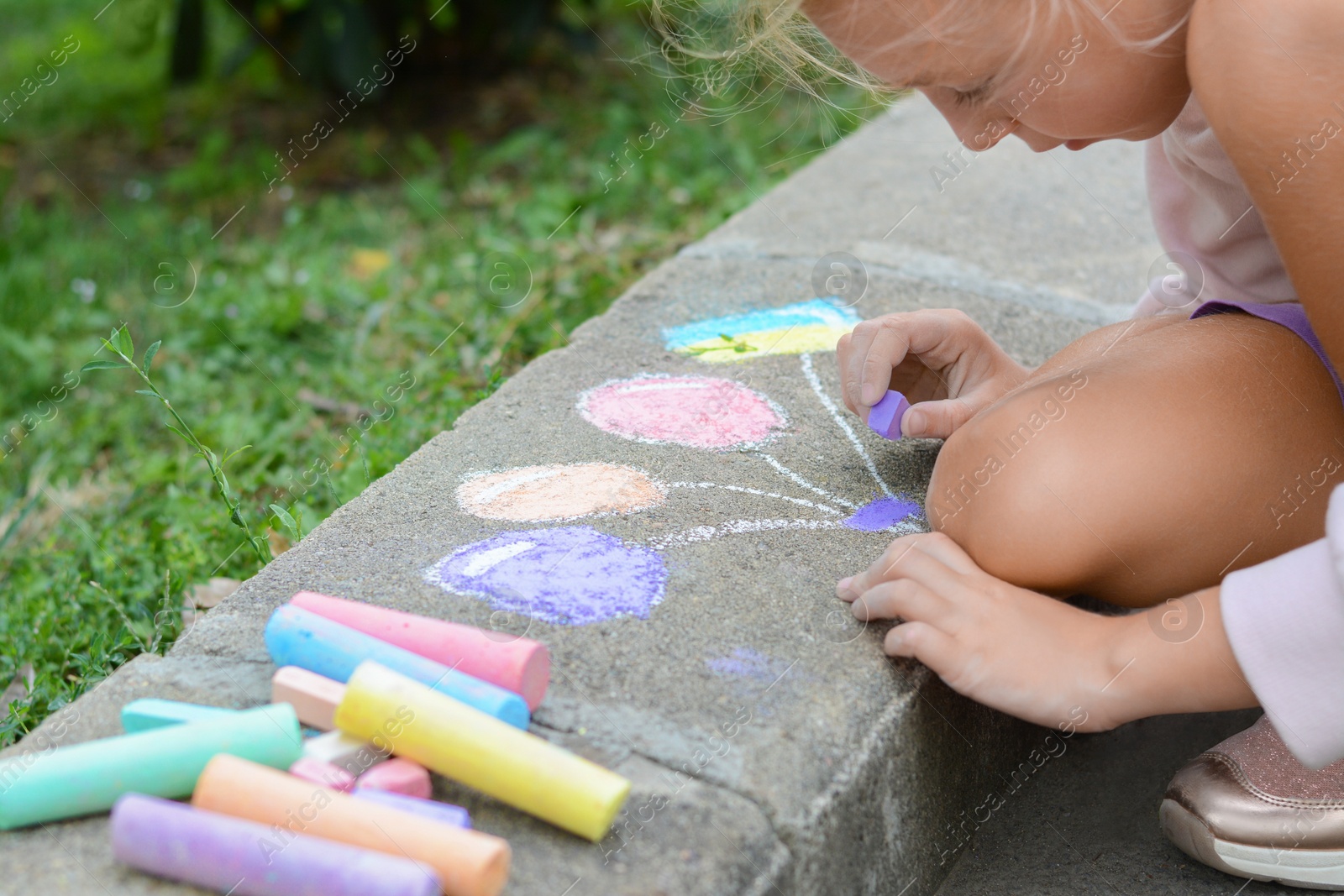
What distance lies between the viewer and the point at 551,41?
4148 millimetres

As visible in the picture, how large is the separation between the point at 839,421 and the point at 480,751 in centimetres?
80

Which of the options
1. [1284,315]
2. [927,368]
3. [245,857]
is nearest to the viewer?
[245,857]

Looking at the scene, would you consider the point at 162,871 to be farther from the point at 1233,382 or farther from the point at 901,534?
the point at 1233,382

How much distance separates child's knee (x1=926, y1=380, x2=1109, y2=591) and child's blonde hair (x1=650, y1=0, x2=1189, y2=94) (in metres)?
0.37

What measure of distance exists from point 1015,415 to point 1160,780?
49 centimetres

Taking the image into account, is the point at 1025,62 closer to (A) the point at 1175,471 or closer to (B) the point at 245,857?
(A) the point at 1175,471

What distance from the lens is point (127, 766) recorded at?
1039 mm

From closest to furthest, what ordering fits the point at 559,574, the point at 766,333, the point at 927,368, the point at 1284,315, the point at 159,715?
the point at 159,715 < the point at 559,574 < the point at 1284,315 < the point at 927,368 < the point at 766,333

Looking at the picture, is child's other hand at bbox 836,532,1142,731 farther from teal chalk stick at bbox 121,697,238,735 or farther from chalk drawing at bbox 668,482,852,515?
teal chalk stick at bbox 121,697,238,735

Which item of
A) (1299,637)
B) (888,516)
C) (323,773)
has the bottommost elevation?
(1299,637)

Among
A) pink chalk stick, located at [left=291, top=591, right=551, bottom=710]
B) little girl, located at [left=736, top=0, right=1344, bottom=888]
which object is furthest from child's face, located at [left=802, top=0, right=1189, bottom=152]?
pink chalk stick, located at [left=291, top=591, right=551, bottom=710]

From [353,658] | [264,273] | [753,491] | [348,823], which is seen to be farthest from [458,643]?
[264,273]

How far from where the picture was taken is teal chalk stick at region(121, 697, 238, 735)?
110 centimetres

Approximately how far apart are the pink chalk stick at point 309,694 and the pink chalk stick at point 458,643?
7cm
